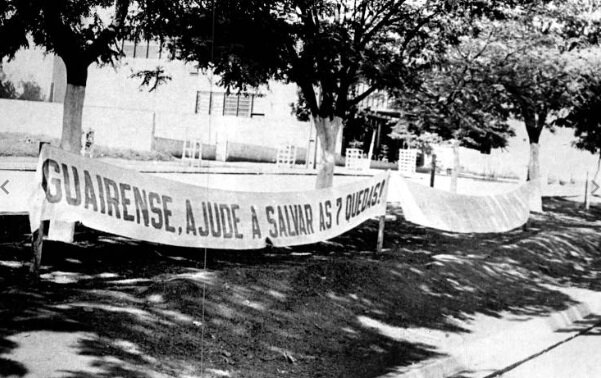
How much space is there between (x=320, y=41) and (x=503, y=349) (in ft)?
17.5

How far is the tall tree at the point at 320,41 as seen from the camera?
9422 millimetres

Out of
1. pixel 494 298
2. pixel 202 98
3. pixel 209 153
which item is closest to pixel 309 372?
pixel 494 298

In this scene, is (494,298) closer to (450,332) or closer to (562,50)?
(450,332)

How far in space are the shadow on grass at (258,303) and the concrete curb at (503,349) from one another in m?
0.30

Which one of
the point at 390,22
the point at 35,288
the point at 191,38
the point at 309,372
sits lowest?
the point at 309,372

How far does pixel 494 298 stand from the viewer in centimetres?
985

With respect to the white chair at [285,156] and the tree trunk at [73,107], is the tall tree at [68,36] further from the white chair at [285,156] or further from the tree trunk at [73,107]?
the white chair at [285,156]

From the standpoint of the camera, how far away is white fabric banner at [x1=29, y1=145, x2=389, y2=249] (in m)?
6.73

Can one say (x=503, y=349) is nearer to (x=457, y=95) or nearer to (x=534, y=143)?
(x=457, y=95)

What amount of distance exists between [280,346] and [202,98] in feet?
125

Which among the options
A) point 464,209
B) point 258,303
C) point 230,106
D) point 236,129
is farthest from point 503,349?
point 230,106

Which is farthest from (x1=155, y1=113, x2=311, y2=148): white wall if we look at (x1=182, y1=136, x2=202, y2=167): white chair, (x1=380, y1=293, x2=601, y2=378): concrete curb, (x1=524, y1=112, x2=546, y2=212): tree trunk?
(x1=380, y1=293, x2=601, y2=378): concrete curb

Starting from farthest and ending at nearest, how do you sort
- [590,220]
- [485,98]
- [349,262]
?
[590,220], [485,98], [349,262]

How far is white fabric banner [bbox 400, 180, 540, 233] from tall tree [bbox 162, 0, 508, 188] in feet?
5.80
